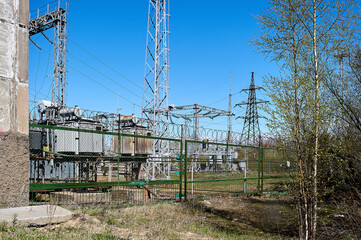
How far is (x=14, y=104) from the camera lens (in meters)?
6.42

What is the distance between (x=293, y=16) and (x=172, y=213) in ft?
18.4

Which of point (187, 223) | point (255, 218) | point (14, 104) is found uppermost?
point (14, 104)

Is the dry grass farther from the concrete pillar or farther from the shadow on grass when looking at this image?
the concrete pillar

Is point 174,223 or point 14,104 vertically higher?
point 14,104

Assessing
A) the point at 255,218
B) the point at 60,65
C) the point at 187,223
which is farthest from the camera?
the point at 60,65

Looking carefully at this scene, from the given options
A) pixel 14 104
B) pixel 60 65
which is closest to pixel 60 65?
pixel 60 65

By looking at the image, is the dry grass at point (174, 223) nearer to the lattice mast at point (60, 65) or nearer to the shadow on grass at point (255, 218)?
the shadow on grass at point (255, 218)

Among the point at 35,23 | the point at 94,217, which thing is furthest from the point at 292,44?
the point at 35,23

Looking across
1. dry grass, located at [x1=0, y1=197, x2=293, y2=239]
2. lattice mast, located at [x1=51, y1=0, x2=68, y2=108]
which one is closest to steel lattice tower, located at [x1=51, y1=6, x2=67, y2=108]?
lattice mast, located at [x1=51, y1=0, x2=68, y2=108]

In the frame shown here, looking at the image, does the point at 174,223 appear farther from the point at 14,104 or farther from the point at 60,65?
the point at 60,65

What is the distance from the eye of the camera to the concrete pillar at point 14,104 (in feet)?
19.9

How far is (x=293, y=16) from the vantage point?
6207 mm

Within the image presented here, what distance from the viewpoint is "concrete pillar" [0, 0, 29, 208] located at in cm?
608

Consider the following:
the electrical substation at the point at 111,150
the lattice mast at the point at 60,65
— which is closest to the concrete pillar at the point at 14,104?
the electrical substation at the point at 111,150
